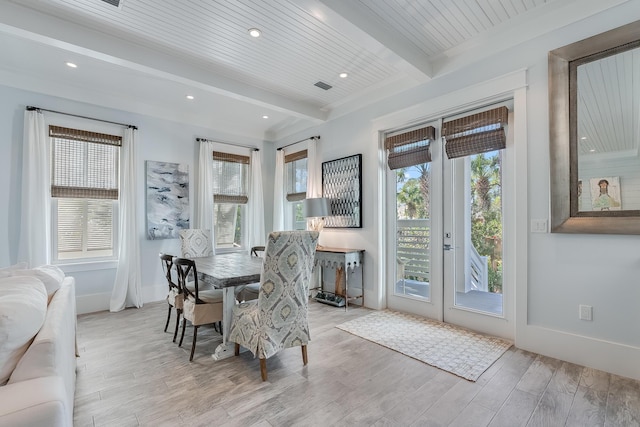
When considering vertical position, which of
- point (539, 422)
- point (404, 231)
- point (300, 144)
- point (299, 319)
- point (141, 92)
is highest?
point (141, 92)

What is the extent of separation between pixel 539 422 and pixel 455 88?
9.86 ft

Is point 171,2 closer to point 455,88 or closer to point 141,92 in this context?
point 141,92

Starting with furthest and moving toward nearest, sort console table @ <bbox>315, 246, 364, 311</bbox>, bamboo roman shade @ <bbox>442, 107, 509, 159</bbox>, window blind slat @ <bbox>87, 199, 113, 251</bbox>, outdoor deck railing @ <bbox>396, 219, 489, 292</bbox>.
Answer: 1. window blind slat @ <bbox>87, 199, 113, 251</bbox>
2. console table @ <bbox>315, 246, 364, 311</bbox>
3. outdoor deck railing @ <bbox>396, 219, 489, 292</bbox>
4. bamboo roman shade @ <bbox>442, 107, 509, 159</bbox>

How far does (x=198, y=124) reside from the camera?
4.91 metres

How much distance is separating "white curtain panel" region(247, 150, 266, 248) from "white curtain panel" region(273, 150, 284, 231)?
26cm

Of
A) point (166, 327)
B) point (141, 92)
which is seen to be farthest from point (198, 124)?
point (166, 327)

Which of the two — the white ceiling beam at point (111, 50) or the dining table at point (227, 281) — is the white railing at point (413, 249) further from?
the white ceiling beam at point (111, 50)

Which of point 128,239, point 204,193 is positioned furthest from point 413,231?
point 128,239

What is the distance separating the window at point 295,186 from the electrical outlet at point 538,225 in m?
3.39

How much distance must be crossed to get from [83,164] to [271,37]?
10.2ft

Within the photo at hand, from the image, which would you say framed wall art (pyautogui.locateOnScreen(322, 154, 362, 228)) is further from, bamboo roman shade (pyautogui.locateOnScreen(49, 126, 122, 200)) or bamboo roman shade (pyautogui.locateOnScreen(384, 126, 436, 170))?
bamboo roman shade (pyautogui.locateOnScreen(49, 126, 122, 200))

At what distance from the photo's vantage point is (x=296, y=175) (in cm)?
546

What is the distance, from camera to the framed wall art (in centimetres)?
422

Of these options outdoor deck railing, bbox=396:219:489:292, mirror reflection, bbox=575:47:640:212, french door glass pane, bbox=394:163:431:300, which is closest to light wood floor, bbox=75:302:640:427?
outdoor deck railing, bbox=396:219:489:292
